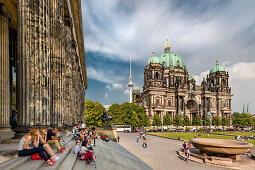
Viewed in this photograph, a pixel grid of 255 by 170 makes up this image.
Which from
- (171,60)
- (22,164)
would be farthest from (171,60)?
(22,164)

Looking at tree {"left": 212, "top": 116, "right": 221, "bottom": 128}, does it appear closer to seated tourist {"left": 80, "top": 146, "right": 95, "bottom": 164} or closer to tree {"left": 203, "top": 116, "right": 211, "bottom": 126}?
tree {"left": 203, "top": 116, "right": 211, "bottom": 126}

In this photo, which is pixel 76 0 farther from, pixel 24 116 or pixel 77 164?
pixel 77 164

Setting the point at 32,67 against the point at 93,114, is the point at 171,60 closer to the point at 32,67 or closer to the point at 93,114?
the point at 93,114

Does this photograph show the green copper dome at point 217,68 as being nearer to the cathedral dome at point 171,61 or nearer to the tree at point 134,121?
the cathedral dome at point 171,61

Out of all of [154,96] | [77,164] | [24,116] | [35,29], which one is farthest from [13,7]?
[154,96]

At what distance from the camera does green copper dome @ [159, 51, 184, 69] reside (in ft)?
304

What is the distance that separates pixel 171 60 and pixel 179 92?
24897 millimetres

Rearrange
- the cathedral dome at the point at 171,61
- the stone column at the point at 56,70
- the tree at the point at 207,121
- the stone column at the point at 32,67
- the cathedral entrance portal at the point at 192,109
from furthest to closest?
the cathedral dome at the point at 171,61
the cathedral entrance portal at the point at 192,109
the tree at the point at 207,121
the stone column at the point at 56,70
the stone column at the point at 32,67

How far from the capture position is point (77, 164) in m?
7.18

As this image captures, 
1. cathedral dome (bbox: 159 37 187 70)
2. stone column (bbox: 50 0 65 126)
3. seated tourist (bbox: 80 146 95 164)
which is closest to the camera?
seated tourist (bbox: 80 146 95 164)

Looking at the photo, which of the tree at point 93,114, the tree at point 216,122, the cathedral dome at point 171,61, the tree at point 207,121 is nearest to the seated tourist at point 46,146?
the tree at point 93,114

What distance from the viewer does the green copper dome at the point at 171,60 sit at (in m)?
92.6

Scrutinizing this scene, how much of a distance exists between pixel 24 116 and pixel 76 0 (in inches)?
623

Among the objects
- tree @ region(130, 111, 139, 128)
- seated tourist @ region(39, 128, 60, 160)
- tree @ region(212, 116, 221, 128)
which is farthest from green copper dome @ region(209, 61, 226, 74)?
seated tourist @ region(39, 128, 60, 160)
